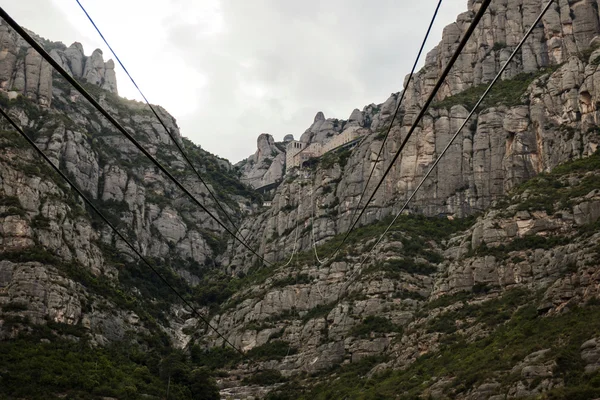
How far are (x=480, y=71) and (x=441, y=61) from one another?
781cm

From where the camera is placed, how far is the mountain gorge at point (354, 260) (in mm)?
57656

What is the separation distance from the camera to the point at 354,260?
90062 mm

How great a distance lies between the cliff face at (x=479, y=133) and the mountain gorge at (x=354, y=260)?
0.32m

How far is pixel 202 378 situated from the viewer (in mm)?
75375

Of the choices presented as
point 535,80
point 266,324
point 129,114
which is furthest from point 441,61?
point 129,114

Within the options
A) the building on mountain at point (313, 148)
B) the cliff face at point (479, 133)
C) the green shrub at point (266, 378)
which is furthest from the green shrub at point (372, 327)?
the building on mountain at point (313, 148)

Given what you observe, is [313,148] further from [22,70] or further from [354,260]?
[354,260]

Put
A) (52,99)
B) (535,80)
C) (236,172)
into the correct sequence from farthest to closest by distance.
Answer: (236,172)
(52,99)
(535,80)

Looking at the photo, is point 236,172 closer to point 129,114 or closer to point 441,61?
point 129,114

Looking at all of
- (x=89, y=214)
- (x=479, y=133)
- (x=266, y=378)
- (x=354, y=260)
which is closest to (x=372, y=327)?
(x=266, y=378)

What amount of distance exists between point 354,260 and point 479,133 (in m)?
24.7

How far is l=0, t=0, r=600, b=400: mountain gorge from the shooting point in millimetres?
57656

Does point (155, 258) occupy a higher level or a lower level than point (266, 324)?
higher

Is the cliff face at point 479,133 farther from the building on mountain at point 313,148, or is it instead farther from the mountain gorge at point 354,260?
the building on mountain at point 313,148
